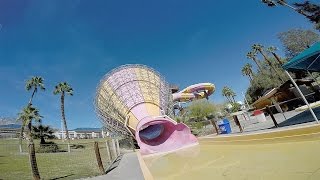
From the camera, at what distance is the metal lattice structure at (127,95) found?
15295 mm

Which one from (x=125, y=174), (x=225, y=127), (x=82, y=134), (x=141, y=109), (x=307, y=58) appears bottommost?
(x=125, y=174)

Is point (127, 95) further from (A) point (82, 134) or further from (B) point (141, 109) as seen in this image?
(A) point (82, 134)

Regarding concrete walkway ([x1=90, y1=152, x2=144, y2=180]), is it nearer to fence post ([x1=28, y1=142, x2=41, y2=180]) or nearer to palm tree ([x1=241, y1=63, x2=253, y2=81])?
fence post ([x1=28, y1=142, x2=41, y2=180])

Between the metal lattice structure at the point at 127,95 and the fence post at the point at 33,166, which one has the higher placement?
the metal lattice structure at the point at 127,95

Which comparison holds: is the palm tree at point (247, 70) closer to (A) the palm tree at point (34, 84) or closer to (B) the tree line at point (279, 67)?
(B) the tree line at point (279, 67)

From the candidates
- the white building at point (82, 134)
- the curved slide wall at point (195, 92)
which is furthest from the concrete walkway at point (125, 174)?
the white building at point (82, 134)

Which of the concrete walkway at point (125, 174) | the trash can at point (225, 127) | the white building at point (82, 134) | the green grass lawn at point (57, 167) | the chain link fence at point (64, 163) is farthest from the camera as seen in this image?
the white building at point (82, 134)

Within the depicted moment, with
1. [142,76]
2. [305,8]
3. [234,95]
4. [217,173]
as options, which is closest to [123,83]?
[142,76]

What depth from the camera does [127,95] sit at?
53.0ft

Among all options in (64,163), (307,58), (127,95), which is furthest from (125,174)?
(307,58)

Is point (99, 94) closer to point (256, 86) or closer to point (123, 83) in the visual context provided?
point (123, 83)

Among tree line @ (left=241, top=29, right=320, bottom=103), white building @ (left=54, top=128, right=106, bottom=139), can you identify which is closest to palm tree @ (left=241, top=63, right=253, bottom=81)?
tree line @ (left=241, top=29, right=320, bottom=103)

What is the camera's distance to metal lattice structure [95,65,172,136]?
15295mm

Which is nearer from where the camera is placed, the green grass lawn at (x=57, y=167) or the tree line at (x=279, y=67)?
the green grass lawn at (x=57, y=167)
